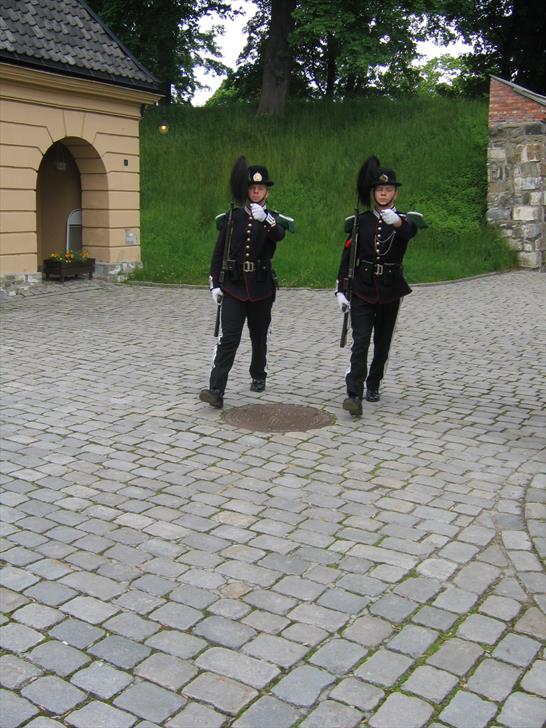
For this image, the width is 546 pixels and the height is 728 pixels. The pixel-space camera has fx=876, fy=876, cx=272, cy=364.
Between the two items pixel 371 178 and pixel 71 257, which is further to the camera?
pixel 71 257

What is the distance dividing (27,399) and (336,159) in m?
18.4

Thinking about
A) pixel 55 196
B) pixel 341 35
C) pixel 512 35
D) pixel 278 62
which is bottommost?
pixel 55 196

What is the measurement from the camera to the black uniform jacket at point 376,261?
768cm

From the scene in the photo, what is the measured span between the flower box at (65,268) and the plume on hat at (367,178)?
34.3 ft

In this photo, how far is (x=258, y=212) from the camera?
7.79 m

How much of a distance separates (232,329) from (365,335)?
1.18 m

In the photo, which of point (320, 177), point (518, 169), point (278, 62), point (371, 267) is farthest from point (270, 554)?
point (278, 62)

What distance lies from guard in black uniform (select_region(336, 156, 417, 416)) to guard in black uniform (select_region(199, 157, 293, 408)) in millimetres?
738

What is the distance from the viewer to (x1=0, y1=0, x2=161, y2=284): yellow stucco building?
1509 centimetres

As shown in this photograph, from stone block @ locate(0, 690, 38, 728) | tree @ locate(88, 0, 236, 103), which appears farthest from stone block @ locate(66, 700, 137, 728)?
tree @ locate(88, 0, 236, 103)

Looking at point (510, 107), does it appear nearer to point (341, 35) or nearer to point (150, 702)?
point (341, 35)

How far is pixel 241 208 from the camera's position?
7.95 metres

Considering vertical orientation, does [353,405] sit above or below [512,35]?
below

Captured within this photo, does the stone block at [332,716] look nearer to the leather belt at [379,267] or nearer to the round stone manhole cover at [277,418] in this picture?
the round stone manhole cover at [277,418]
